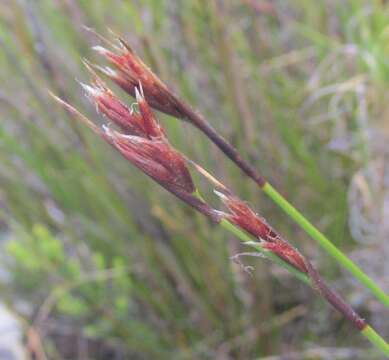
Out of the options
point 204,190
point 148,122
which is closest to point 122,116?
point 148,122

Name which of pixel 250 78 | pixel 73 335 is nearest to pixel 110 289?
pixel 73 335

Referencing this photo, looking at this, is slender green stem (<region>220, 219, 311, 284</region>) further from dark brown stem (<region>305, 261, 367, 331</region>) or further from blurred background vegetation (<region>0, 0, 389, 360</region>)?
blurred background vegetation (<region>0, 0, 389, 360</region>)

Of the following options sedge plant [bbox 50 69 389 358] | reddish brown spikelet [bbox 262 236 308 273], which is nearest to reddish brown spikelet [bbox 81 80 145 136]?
sedge plant [bbox 50 69 389 358]

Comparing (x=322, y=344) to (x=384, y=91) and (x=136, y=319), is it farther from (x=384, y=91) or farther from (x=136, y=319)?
(x=384, y=91)

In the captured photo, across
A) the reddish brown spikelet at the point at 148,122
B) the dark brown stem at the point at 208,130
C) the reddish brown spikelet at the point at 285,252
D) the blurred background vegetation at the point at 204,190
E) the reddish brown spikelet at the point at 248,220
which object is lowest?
the blurred background vegetation at the point at 204,190

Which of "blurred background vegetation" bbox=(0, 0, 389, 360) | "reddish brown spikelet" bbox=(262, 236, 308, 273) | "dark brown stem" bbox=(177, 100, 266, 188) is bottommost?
"blurred background vegetation" bbox=(0, 0, 389, 360)

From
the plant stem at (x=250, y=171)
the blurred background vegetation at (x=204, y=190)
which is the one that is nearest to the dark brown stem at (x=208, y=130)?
the plant stem at (x=250, y=171)

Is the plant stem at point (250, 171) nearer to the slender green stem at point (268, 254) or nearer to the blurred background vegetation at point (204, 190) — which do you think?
the slender green stem at point (268, 254)
